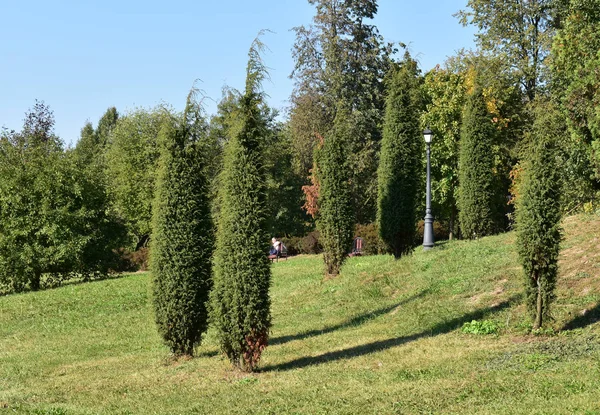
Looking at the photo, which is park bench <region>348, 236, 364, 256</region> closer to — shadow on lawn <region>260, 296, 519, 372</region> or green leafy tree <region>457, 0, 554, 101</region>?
green leafy tree <region>457, 0, 554, 101</region>

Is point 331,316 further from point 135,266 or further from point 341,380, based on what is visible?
point 135,266

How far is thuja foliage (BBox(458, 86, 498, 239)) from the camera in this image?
2517cm

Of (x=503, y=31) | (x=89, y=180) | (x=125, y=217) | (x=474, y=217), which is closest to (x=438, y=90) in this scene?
(x=503, y=31)

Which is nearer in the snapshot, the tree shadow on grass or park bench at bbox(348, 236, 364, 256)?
the tree shadow on grass

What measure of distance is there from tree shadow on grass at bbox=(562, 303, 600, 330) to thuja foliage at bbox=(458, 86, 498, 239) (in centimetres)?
1325

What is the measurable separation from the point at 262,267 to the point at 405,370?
2.94 metres

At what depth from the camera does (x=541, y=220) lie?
11211 mm

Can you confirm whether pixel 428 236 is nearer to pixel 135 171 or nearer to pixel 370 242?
pixel 370 242

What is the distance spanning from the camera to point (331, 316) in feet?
53.6

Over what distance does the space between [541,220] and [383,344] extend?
3.67 metres

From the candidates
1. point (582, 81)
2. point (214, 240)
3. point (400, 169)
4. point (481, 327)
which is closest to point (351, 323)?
point (481, 327)

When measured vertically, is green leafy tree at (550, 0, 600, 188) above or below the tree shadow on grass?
above

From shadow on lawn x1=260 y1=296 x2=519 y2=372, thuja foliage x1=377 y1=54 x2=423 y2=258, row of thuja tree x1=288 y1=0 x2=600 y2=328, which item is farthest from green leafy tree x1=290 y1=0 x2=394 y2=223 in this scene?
shadow on lawn x1=260 y1=296 x2=519 y2=372

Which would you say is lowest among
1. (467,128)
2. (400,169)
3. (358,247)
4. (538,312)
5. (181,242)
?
(538,312)
